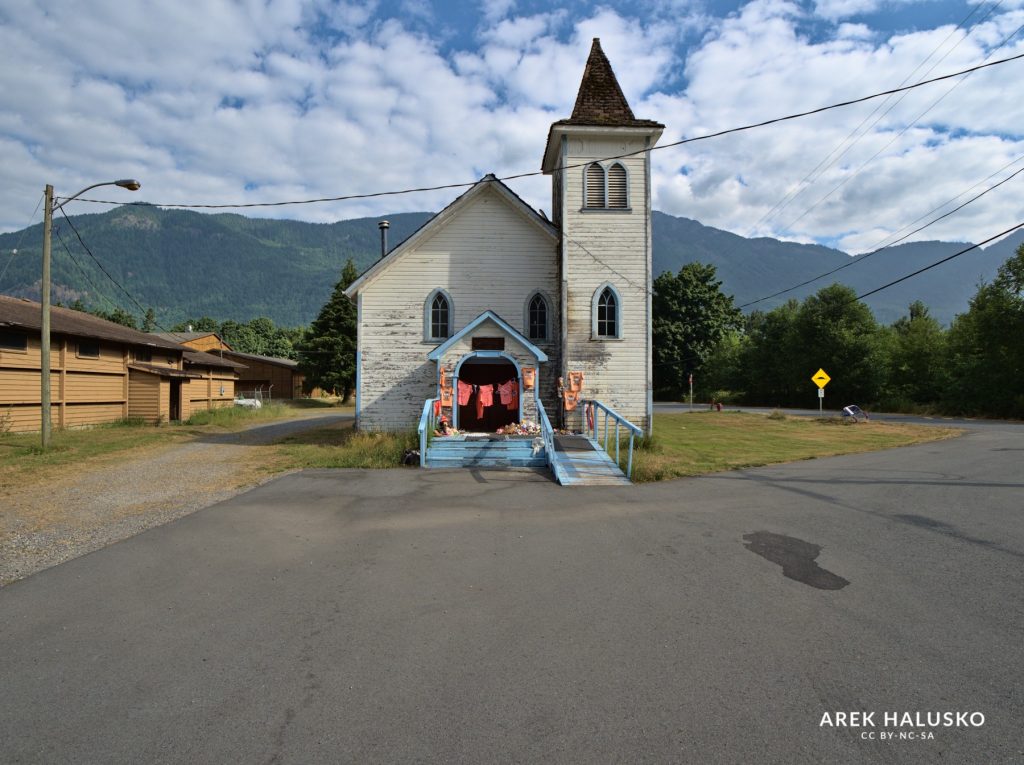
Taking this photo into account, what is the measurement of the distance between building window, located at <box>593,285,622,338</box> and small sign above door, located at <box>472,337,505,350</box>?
324 cm

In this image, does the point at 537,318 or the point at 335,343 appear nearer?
the point at 537,318

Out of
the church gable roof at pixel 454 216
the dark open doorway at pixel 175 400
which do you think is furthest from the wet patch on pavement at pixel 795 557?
the dark open doorway at pixel 175 400

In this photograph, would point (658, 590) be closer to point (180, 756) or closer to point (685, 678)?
point (685, 678)

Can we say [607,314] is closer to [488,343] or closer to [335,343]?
[488,343]

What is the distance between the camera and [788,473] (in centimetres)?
1304

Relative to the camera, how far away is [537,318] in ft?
64.9

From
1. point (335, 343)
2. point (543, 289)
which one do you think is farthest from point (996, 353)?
point (335, 343)

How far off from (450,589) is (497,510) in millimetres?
3678

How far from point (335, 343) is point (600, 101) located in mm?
31774

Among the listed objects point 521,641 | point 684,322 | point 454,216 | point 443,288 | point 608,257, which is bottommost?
point 521,641

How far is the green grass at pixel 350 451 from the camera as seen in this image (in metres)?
14.0

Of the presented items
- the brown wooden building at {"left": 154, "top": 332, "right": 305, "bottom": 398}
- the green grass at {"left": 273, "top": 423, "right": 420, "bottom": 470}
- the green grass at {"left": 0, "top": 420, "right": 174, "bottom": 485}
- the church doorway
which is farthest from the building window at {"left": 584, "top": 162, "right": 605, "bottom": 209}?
the brown wooden building at {"left": 154, "top": 332, "right": 305, "bottom": 398}

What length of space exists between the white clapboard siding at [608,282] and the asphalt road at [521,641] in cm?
1045

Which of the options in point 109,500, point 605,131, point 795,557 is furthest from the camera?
point 605,131
